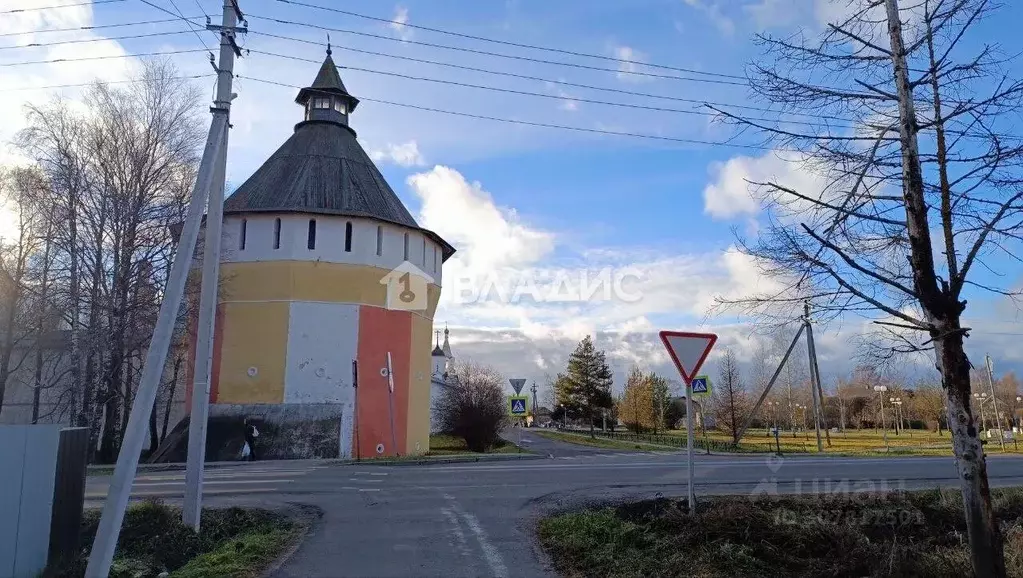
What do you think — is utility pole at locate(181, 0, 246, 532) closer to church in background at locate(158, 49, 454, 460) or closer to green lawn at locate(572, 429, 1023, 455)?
church in background at locate(158, 49, 454, 460)

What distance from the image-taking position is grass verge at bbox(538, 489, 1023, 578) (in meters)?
6.23

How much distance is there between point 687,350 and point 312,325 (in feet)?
71.7

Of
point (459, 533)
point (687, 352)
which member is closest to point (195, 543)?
point (459, 533)

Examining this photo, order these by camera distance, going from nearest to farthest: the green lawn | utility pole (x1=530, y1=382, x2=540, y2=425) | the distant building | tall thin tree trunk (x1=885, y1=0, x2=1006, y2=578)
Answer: tall thin tree trunk (x1=885, y1=0, x2=1006, y2=578)
the green lawn
the distant building
utility pole (x1=530, y1=382, x2=540, y2=425)

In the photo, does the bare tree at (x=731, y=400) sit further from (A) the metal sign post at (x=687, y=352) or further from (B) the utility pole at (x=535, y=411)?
(B) the utility pole at (x=535, y=411)

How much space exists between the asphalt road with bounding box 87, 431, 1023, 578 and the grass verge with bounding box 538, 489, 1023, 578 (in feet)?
2.25

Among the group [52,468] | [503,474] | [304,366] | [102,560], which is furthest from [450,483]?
[304,366]

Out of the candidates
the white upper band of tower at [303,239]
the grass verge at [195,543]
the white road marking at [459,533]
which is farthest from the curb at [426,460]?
the grass verge at [195,543]

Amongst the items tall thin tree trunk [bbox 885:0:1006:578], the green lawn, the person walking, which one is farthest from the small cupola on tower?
tall thin tree trunk [bbox 885:0:1006:578]

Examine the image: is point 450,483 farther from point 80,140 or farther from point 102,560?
point 80,140

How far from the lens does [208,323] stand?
8.94m

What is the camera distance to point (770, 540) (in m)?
7.06

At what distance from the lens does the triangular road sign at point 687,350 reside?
8.26 metres

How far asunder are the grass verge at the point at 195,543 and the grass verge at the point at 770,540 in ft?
10.2
